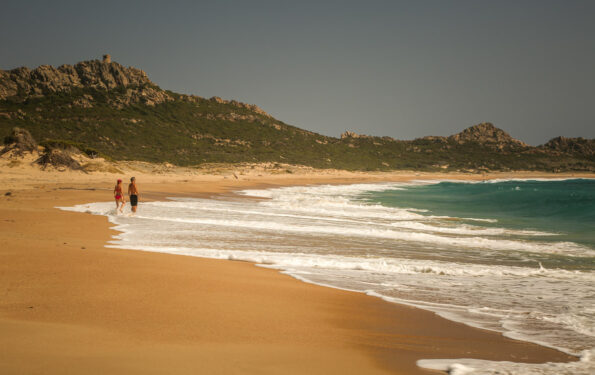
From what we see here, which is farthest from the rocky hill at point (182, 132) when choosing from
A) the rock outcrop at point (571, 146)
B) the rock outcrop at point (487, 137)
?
the rock outcrop at point (487, 137)

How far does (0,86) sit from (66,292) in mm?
97818

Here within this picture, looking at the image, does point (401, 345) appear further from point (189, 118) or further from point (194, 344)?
point (189, 118)

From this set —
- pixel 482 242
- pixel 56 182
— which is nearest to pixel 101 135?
pixel 56 182

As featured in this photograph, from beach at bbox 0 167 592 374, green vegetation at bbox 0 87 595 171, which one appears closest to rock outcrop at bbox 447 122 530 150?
green vegetation at bbox 0 87 595 171

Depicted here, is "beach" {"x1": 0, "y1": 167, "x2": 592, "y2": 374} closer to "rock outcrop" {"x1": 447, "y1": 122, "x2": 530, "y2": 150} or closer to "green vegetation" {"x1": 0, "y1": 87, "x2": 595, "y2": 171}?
"green vegetation" {"x1": 0, "y1": 87, "x2": 595, "y2": 171}

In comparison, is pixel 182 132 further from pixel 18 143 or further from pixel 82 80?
pixel 18 143

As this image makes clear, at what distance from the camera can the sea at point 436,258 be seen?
17.2ft

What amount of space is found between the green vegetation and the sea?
1147 inches

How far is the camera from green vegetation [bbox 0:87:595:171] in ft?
224

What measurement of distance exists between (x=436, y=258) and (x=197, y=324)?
7.44 m

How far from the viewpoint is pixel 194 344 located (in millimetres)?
3666

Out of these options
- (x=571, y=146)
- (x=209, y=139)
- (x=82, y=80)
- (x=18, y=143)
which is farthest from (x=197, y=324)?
(x=571, y=146)

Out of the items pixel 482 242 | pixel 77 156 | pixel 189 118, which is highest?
pixel 189 118

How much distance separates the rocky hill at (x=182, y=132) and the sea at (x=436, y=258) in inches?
1276
